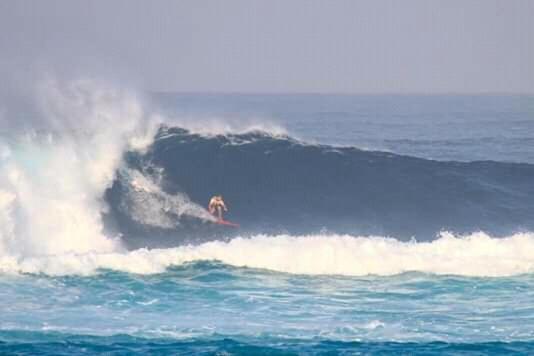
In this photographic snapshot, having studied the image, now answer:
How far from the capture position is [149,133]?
112 feet

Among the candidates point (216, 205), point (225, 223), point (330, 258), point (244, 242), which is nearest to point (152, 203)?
point (216, 205)

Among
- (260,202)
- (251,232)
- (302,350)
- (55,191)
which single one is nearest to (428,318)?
(302,350)

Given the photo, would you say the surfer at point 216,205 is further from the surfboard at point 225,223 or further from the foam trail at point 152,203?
the surfboard at point 225,223

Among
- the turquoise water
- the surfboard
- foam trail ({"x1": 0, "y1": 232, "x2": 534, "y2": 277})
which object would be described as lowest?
the turquoise water

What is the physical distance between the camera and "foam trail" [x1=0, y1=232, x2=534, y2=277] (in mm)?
23812

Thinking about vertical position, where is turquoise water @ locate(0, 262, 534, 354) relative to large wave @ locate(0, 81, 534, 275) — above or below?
below

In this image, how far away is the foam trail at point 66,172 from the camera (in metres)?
27.5

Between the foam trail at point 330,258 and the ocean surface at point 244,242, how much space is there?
0.07 metres

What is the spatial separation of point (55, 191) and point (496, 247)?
45.4 ft

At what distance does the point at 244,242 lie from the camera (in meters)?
Result: 25.9

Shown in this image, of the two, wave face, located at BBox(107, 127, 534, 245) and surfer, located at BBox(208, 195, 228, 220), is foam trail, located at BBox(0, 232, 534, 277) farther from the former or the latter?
surfer, located at BBox(208, 195, 228, 220)

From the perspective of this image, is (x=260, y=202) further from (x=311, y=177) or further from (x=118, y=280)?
(x=118, y=280)

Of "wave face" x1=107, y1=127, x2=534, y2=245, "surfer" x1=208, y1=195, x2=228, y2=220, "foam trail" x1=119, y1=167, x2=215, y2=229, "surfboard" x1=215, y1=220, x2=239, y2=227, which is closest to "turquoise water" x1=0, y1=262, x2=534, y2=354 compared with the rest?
"surfboard" x1=215, y1=220, x2=239, y2=227

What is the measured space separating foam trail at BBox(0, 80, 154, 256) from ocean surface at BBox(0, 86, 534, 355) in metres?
0.07
